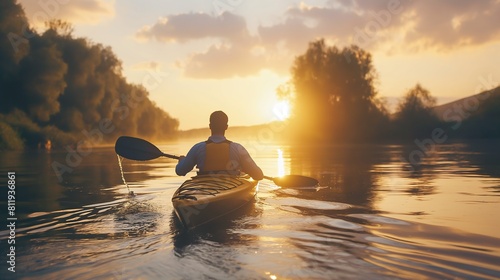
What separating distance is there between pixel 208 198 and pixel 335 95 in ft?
159

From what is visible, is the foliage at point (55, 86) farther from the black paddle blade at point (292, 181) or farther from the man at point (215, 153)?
the man at point (215, 153)

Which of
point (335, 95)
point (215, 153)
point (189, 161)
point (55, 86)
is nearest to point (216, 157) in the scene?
point (215, 153)

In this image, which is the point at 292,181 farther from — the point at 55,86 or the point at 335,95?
the point at 335,95

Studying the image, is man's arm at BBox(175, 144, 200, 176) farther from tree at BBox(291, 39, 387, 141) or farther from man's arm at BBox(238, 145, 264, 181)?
tree at BBox(291, 39, 387, 141)

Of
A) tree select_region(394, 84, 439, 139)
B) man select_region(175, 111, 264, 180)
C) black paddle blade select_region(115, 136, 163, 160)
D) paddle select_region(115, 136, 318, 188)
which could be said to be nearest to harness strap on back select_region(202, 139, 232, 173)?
man select_region(175, 111, 264, 180)

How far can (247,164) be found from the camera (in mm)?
7793

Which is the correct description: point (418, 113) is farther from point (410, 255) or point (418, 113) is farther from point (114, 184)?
point (410, 255)

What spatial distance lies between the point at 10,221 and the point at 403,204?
250 inches

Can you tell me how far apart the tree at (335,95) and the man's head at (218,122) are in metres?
45.7

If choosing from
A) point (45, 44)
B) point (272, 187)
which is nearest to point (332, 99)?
point (45, 44)

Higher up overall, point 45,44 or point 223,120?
point 45,44

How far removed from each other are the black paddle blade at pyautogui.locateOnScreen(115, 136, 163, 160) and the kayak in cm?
279

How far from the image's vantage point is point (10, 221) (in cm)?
680

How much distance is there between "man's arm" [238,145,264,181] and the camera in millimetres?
7672
